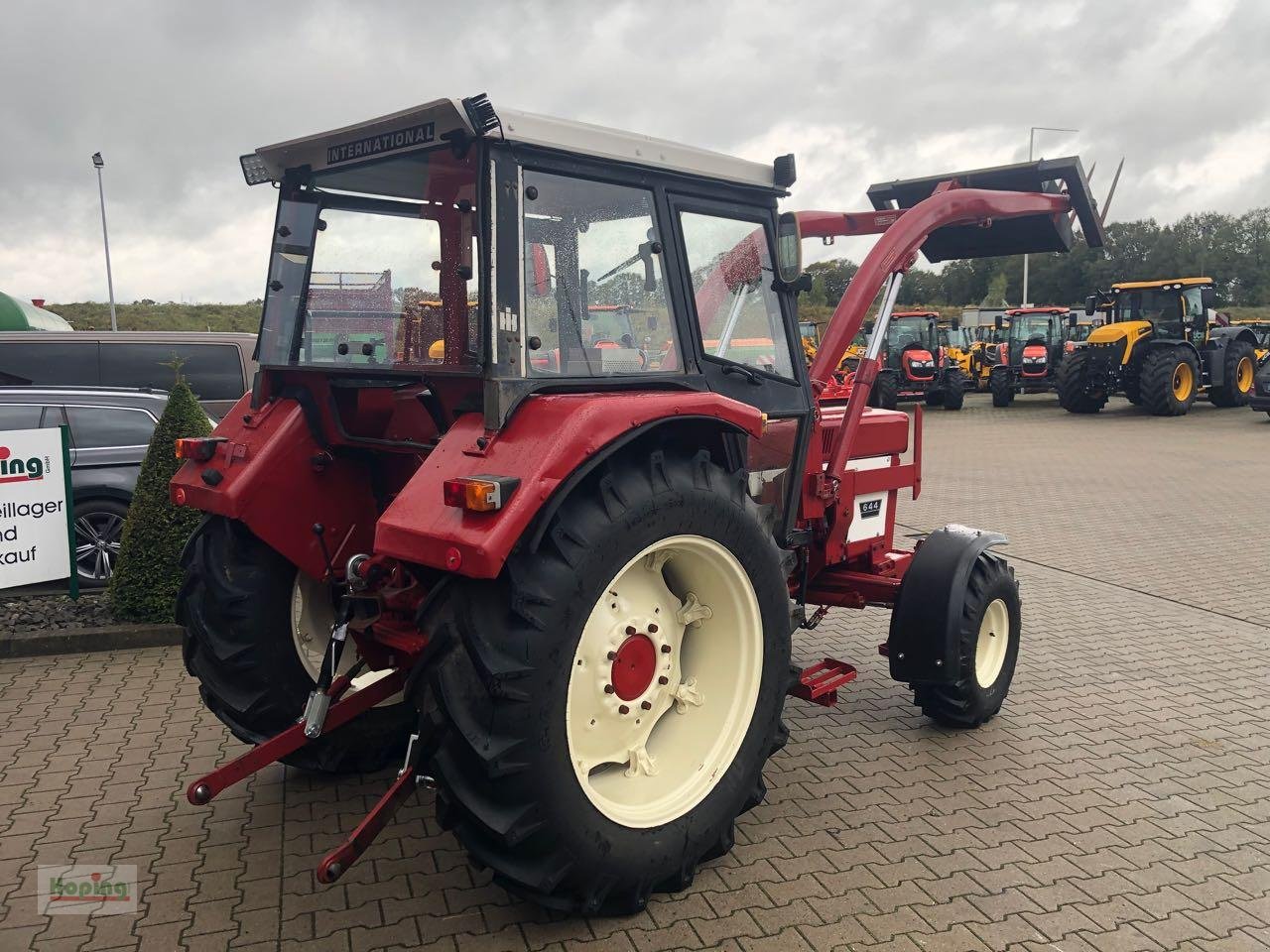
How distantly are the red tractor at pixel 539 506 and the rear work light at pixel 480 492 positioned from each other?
12 millimetres

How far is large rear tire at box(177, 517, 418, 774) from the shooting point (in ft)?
11.6

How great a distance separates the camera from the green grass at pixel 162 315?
1544 inches

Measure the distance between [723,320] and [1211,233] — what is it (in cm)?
7177

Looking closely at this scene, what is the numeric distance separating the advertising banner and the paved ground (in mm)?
766

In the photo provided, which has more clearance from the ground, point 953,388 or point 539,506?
point 539,506

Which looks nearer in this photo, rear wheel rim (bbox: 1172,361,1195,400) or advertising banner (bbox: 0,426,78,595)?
advertising banner (bbox: 0,426,78,595)

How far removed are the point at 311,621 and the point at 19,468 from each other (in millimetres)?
3538

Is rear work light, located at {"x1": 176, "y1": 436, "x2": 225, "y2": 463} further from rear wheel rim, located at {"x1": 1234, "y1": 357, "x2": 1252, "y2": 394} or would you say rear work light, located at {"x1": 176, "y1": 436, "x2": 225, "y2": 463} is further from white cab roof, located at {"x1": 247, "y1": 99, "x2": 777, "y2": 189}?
rear wheel rim, located at {"x1": 1234, "y1": 357, "x2": 1252, "y2": 394}

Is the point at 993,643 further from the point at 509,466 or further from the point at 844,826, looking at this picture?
the point at 509,466

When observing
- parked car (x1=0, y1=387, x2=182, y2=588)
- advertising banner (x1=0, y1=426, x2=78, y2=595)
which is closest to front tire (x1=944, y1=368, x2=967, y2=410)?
parked car (x1=0, y1=387, x2=182, y2=588)

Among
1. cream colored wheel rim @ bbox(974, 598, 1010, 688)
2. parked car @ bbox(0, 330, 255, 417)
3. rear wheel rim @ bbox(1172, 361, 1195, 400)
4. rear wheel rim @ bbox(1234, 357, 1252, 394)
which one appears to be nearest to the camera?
cream colored wheel rim @ bbox(974, 598, 1010, 688)

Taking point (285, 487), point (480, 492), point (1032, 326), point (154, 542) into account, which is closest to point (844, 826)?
point (480, 492)

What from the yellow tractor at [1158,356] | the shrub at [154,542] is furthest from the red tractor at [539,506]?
the yellow tractor at [1158,356]

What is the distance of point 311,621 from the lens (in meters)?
3.82
